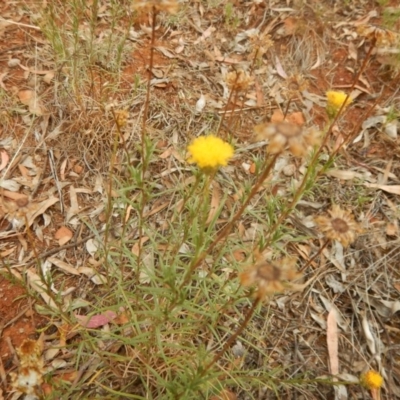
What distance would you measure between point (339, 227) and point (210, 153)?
48 cm

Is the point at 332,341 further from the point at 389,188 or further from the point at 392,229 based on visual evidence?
the point at 389,188

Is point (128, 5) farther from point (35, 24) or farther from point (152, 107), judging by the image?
point (152, 107)

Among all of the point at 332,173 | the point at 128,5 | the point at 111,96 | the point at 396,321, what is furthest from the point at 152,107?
the point at 396,321

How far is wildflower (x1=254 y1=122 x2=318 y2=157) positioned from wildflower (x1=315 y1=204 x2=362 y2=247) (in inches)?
15.1

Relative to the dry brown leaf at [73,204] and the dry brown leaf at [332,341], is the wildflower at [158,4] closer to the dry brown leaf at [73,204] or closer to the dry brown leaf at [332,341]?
the dry brown leaf at [73,204]

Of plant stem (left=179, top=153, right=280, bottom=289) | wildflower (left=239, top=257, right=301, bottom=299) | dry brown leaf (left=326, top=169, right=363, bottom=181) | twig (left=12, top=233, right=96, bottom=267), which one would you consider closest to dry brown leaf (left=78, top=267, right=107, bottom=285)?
twig (left=12, top=233, right=96, bottom=267)

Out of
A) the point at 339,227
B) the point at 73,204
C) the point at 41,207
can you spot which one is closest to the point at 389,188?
the point at 339,227

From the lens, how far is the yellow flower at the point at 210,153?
1116mm

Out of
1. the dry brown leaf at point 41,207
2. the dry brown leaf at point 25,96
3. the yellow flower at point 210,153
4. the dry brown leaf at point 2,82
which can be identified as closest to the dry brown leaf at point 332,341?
the yellow flower at point 210,153

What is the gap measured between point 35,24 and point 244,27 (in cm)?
138

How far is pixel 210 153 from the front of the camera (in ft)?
3.70

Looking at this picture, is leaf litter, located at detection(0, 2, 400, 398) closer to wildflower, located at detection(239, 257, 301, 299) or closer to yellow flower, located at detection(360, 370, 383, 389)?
yellow flower, located at detection(360, 370, 383, 389)

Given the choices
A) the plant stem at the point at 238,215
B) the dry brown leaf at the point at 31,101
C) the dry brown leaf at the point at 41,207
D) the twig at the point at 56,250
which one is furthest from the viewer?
the dry brown leaf at the point at 31,101

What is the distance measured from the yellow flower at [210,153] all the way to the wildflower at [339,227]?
0.39 m
